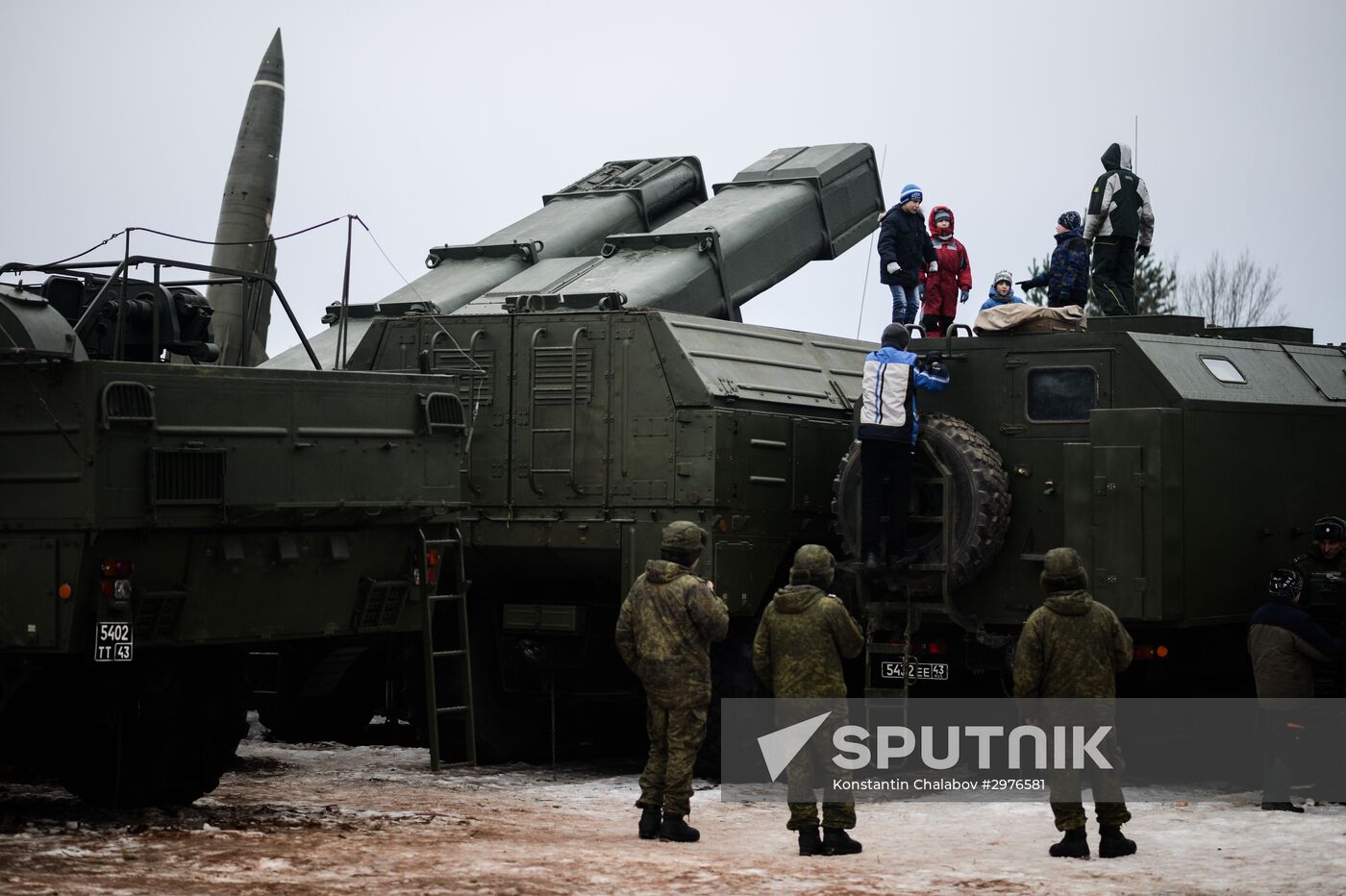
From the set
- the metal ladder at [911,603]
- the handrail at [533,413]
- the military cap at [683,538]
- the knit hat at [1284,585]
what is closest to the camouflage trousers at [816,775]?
the military cap at [683,538]

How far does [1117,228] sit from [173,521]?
28.4 feet

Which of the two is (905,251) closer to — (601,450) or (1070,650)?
(601,450)

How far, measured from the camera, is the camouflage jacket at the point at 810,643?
989 cm

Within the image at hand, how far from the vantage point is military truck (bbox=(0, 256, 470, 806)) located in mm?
9883

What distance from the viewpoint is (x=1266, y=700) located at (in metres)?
11.4

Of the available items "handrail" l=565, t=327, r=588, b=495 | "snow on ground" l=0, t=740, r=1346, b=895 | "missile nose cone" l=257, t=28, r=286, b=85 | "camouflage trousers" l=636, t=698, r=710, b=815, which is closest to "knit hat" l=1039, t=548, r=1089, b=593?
"snow on ground" l=0, t=740, r=1346, b=895

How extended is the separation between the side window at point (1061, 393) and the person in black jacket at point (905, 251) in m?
2.51

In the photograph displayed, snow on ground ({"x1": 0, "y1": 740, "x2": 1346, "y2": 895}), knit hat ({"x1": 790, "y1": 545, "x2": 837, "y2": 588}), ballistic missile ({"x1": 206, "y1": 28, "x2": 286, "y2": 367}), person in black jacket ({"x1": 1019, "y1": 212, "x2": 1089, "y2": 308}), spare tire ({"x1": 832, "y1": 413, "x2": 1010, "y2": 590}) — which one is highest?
ballistic missile ({"x1": 206, "y1": 28, "x2": 286, "y2": 367})

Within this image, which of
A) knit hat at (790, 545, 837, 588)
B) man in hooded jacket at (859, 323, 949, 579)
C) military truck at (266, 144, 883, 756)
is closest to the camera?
knit hat at (790, 545, 837, 588)

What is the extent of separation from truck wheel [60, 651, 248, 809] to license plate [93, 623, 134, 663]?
2.03 ft

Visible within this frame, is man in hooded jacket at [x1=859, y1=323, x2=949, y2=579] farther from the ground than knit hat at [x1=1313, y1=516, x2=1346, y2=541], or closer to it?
farther from the ground

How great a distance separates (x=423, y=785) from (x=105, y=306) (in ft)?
12.4

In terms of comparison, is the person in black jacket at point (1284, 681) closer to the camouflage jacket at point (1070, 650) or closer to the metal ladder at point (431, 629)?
the camouflage jacket at point (1070, 650)

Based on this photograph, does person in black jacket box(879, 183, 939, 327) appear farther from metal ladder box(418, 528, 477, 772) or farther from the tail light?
the tail light
